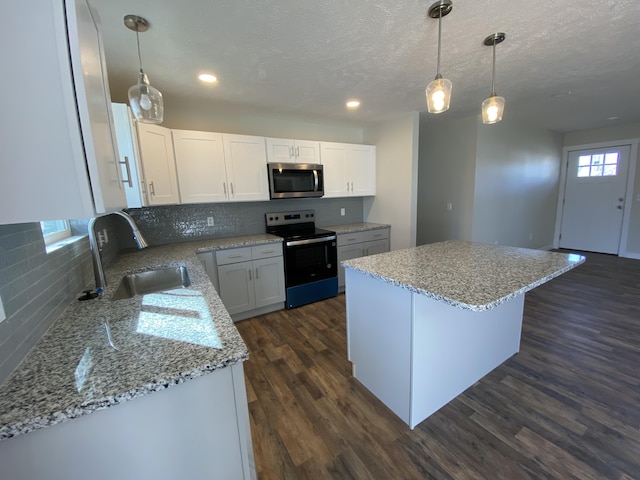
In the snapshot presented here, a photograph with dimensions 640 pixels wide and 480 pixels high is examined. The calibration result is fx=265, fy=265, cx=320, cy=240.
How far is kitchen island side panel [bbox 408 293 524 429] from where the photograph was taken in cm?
148

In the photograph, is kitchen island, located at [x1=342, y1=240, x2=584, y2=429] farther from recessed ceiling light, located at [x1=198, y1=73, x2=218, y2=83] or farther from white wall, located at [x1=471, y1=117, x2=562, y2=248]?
white wall, located at [x1=471, y1=117, x2=562, y2=248]

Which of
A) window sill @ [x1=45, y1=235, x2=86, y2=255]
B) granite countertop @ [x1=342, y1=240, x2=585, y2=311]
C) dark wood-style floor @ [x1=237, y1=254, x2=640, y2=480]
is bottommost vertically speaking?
dark wood-style floor @ [x1=237, y1=254, x2=640, y2=480]

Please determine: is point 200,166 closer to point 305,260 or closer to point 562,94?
point 305,260

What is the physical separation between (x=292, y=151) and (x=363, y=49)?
1.59 meters

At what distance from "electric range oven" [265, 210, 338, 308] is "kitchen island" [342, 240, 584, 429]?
1.30m

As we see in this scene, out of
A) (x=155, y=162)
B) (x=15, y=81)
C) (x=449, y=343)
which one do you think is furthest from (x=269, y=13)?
(x=449, y=343)

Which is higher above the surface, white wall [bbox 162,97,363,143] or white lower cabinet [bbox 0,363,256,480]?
white wall [bbox 162,97,363,143]

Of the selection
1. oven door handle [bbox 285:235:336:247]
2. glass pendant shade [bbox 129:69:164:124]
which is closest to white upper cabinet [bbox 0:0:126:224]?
glass pendant shade [bbox 129:69:164:124]

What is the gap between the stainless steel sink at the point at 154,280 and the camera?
1.89 m

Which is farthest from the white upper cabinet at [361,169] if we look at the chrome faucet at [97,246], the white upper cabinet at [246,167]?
the chrome faucet at [97,246]

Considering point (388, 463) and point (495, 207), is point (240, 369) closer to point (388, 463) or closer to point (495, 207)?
point (388, 463)

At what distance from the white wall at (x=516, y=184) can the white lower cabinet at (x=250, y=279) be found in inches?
118

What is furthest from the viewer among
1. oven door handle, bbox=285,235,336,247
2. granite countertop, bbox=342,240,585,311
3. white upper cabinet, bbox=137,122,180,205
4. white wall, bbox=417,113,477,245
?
white wall, bbox=417,113,477,245

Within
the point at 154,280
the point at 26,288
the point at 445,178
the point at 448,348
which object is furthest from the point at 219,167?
the point at 445,178
